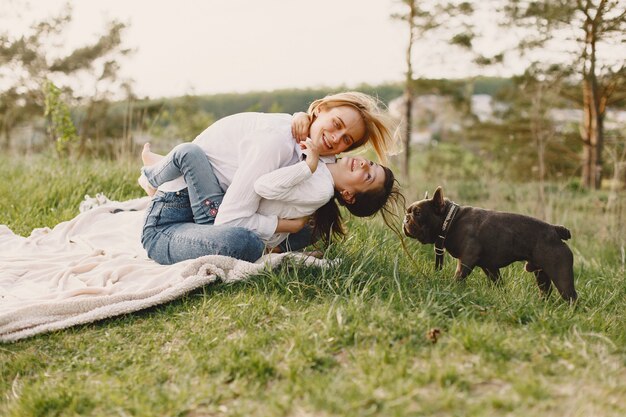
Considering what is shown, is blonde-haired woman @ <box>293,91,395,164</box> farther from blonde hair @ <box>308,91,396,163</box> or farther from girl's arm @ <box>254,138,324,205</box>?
girl's arm @ <box>254,138,324,205</box>

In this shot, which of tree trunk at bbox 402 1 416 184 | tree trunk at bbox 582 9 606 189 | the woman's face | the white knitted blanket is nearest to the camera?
the white knitted blanket

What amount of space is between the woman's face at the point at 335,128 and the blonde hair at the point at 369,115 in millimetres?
42

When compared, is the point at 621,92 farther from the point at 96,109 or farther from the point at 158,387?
the point at 158,387

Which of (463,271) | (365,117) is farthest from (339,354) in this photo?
(365,117)

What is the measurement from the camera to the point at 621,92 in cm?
1485

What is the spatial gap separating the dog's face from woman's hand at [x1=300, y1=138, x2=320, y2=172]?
0.65 metres

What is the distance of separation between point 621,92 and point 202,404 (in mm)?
14964

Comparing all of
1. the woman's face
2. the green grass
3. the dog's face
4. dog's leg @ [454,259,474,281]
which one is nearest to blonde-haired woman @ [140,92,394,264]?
the woman's face

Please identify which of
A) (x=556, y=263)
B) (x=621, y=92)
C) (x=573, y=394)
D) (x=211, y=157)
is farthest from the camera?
(x=621, y=92)

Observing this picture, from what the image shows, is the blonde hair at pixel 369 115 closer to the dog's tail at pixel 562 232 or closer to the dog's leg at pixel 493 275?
the dog's leg at pixel 493 275

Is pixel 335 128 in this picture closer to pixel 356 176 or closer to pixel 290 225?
pixel 356 176

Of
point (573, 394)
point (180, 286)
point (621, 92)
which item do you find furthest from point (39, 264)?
point (621, 92)

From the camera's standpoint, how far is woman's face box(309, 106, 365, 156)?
398 cm

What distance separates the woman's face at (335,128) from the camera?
3980 millimetres
